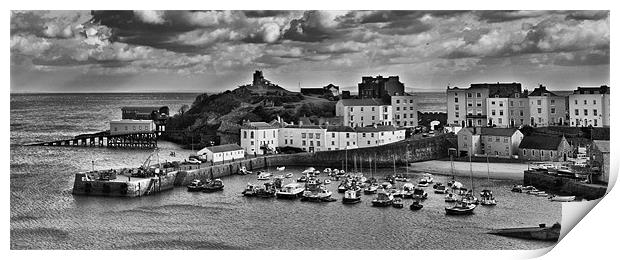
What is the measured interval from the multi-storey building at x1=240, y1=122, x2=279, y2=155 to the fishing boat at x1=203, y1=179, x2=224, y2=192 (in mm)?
2379

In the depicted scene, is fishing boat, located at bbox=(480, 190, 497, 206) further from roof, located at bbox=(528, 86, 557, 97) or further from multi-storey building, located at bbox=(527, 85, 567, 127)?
multi-storey building, located at bbox=(527, 85, 567, 127)

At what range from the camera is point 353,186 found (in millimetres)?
11758

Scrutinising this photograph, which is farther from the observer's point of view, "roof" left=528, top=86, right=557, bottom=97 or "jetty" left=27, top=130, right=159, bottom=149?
"jetty" left=27, top=130, right=159, bottom=149

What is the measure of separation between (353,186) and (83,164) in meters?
4.43

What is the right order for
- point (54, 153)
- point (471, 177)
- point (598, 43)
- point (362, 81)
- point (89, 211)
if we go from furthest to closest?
point (362, 81) < point (54, 153) < point (471, 177) < point (598, 43) < point (89, 211)

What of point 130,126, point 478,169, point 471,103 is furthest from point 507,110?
point 130,126

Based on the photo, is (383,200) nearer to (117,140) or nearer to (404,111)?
(404,111)

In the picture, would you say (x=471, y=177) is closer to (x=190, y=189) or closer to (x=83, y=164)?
(x=190, y=189)

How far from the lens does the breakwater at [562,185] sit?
10203 millimetres

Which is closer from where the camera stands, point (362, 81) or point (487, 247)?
point (487, 247)

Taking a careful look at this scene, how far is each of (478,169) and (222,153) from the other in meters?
4.23

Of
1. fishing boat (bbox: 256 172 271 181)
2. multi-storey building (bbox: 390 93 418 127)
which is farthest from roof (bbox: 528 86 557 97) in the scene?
fishing boat (bbox: 256 172 271 181)

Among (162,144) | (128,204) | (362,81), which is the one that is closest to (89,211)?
(128,204)

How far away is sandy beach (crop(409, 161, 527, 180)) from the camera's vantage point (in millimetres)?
12609
